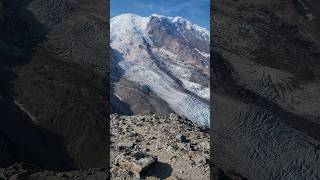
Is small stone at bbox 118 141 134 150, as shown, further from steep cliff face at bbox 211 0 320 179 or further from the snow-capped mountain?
the snow-capped mountain

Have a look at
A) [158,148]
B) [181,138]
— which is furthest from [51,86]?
[181,138]

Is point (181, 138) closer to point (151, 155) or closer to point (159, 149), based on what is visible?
point (159, 149)

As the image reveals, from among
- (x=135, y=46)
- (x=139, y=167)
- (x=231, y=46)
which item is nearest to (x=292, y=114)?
(x=231, y=46)

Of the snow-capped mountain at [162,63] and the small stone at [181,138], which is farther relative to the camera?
the snow-capped mountain at [162,63]

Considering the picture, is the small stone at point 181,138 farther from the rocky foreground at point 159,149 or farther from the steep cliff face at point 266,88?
the steep cliff face at point 266,88

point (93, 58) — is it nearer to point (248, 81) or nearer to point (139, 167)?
point (248, 81)

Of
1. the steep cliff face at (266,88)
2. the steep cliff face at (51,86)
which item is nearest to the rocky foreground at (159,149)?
the steep cliff face at (51,86)

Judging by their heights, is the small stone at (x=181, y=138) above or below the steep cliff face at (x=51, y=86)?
below
